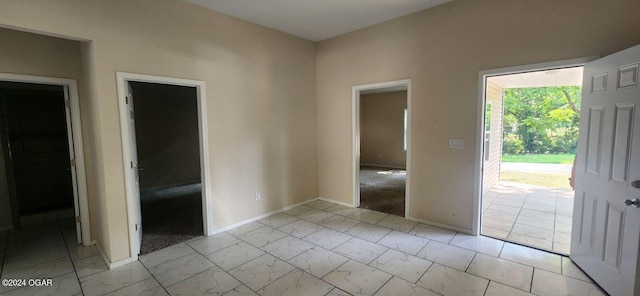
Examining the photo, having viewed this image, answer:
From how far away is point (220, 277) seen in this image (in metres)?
2.49

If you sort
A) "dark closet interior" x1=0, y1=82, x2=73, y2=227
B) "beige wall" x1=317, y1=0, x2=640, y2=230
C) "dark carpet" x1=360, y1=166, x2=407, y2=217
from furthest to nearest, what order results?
"dark carpet" x1=360, y1=166, x2=407, y2=217
"dark closet interior" x1=0, y1=82, x2=73, y2=227
"beige wall" x1=317, y1=0, x2=640, y2=230

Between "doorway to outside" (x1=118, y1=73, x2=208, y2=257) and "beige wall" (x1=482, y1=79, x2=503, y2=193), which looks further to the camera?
"beige wall" (x1=482, y1=79, x2=503, y2=193)

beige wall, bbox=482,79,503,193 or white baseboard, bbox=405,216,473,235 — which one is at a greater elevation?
beige wall, bbox=482,79,503,193

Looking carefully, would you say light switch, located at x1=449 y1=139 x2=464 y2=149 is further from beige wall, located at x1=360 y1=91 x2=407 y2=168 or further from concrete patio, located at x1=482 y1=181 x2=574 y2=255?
beige wall, located at x1=360 y1=91 x2=407 y2=168

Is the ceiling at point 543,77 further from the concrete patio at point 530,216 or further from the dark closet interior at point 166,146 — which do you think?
the dark closet interior at point 166,146

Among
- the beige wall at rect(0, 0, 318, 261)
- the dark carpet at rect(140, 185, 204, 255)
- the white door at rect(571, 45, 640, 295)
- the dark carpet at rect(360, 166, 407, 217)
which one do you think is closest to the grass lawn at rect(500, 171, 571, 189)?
the dark carpet at rect(360, 166, 407, 217)

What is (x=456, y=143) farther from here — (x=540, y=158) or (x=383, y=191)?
(x=540, y=158)

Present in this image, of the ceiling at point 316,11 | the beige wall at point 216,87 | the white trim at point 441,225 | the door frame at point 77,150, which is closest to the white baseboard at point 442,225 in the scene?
the white trim at point 441,225

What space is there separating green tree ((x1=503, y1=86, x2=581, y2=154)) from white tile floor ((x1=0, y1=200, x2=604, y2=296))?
626cm

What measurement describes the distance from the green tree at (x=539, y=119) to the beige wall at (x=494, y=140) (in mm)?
1929

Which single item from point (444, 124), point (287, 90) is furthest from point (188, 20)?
point (444, 124)

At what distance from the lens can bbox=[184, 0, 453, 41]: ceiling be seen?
125 inches

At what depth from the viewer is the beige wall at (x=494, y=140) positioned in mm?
5309

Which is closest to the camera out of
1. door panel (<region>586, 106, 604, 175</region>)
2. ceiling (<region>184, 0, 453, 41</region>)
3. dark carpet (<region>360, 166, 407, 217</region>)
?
door panel (<region>586, 106, 604, 175</region>)
